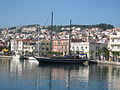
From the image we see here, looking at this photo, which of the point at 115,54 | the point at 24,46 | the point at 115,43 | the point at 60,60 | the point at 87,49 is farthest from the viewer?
the point at 24,46

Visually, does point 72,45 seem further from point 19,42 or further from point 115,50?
point 19,42

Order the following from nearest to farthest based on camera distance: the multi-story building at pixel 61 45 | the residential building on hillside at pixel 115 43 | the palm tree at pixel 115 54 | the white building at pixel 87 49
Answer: the palm tree at pixel 115 54 → the residential building on hillside at pixel 115 43 → the white building at pixel 87 49 → the multi-story building at pixel 61 45

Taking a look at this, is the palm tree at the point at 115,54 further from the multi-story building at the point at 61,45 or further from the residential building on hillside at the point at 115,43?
the multi-story building at the point at 61,45

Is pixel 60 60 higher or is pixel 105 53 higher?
pixel 105 53

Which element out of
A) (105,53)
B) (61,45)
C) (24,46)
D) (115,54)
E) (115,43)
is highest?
(24,46)

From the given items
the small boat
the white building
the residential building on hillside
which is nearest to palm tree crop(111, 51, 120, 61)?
the residential building on hillside

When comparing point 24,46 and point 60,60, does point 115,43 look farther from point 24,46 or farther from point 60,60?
point 24,46

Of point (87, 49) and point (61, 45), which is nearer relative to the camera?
point (87, 49)

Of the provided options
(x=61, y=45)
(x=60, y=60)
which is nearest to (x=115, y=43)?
(x=60, y=60)

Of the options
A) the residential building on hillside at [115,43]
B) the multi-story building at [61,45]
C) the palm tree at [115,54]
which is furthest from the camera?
the multi-story building at [61,45]

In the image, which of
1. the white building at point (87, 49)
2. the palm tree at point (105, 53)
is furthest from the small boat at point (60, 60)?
the white building at point (87, 49)

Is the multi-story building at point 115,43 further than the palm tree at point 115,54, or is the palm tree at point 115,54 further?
the multi-story building at point 115,43

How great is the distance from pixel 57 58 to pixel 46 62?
4800 mm

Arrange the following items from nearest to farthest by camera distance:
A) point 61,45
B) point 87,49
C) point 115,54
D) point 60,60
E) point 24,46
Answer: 1. point 60,60
2. point 115,54
3. point 87,49
4. point 61,45
5. point 24,46
